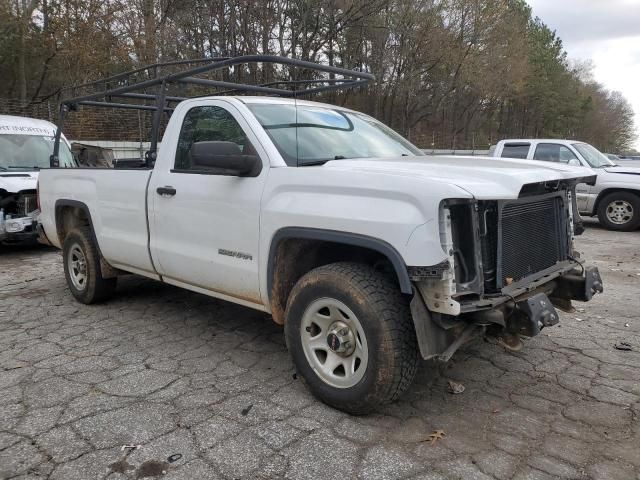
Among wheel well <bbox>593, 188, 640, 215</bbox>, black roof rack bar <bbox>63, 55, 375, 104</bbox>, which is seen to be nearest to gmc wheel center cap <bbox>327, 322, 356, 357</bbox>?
black roof rack bar <bbox>63, 55, 375, 104</bbox>

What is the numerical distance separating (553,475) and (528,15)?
147ft

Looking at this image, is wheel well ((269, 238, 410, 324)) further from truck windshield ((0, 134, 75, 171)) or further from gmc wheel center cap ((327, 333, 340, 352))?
truck windshield ((0, 134, 75, 171))

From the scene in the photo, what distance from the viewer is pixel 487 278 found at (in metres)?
2.99

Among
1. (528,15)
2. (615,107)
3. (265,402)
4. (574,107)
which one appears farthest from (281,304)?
(615,107)

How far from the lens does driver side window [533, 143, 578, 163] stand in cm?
1098

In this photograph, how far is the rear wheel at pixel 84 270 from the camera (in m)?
5.36

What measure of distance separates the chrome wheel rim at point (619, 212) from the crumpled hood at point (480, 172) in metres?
7.99

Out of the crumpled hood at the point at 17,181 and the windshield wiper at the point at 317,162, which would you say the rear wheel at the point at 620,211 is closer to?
the windshield wiper at the point at 317,162

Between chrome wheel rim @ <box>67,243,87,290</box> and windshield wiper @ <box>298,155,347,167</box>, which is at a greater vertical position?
windshield wiper @ <box>298,155,347,167</box>

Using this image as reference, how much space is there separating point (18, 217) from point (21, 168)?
1159 mm

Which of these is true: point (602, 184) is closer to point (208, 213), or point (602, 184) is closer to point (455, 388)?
point (455, 388)

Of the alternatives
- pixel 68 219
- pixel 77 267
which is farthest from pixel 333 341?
pixel 68 219

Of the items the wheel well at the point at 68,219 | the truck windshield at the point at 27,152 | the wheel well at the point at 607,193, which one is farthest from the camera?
the wheel well at the point at 607,193

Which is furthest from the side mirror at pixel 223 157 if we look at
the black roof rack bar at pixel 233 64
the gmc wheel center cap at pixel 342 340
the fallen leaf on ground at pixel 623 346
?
the fallen leaf on ground at pixel 623 346
